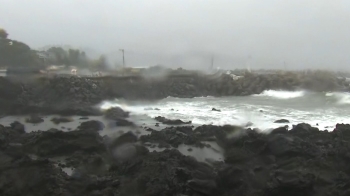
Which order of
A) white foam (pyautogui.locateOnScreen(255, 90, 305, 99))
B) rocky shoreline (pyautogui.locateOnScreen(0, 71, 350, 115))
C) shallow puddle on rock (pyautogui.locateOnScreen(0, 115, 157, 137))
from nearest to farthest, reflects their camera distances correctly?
shallow puddle on rock (pyautogui.locateOnScreen(0, 115, 157, 137)), rocky shoreline (pyautogui.locateOnScreen(0, 71, 350, 115)), white foam (pyautogui.locateOnScreen(255, 90, 305, 99))

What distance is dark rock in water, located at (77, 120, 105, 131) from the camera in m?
9.94

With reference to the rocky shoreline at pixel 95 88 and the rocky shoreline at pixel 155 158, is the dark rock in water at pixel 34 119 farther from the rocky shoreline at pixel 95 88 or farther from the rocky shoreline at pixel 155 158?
the rocky shoreline at pixel 95 88

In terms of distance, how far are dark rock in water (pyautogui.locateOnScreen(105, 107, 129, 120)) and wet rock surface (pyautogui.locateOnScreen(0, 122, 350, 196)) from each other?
158cm

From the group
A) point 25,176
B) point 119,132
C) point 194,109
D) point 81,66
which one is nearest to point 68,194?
point 25,176

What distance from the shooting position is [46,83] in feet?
44.0

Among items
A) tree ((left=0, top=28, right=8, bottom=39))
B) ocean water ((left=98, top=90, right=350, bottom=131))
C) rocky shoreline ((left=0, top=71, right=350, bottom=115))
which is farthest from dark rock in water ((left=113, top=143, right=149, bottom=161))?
tree ((left=0, top=28, right=8, bottom=39))

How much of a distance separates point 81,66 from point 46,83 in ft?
6.77

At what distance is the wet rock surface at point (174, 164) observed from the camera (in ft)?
21.3

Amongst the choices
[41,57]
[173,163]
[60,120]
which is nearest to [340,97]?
[173,163]

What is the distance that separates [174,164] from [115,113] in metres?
5.03

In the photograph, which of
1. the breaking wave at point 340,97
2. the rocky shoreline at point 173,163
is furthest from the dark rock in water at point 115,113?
the breaking wave at point 340,97

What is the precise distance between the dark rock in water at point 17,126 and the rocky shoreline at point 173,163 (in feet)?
0.15

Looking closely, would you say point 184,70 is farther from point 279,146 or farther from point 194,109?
point 279,146

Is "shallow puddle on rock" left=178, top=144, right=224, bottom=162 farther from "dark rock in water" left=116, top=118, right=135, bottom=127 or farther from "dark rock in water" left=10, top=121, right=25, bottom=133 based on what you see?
"dark rock in water" left=10, top=121, right=25, bottom=133
